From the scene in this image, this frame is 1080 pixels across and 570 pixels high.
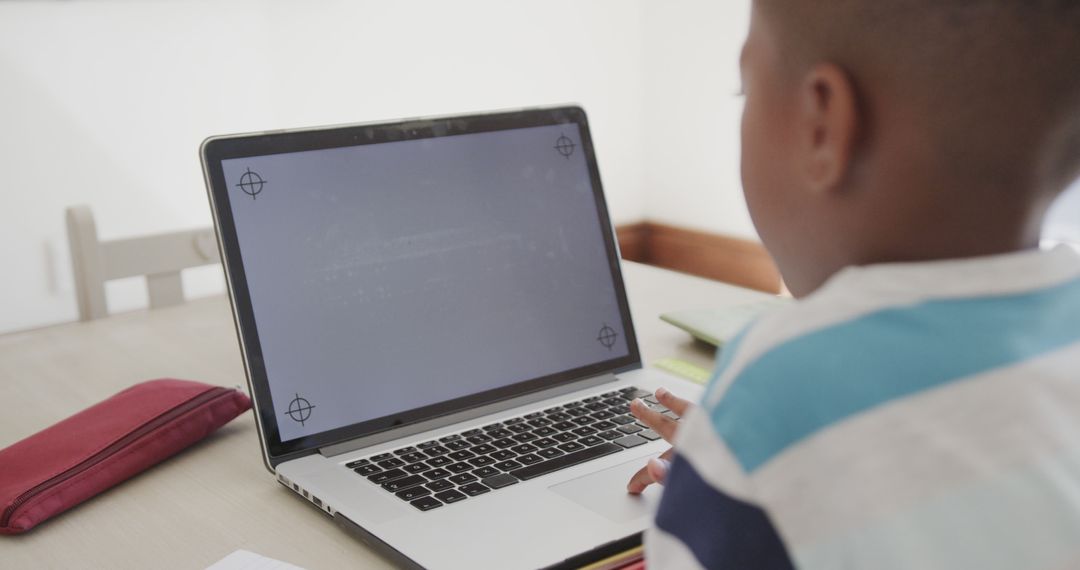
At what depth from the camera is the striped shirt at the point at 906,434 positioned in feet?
1.38

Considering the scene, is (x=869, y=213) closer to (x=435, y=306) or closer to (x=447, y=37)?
(x=435, y=306)

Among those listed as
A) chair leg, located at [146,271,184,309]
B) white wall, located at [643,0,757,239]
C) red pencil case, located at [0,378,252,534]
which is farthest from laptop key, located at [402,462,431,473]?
white wall, located at [643,0,757,239]

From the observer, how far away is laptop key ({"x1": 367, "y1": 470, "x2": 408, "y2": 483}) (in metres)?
0.79

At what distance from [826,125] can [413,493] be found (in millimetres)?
427

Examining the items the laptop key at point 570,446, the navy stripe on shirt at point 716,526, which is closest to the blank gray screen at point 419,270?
the laptop key at point 570,446

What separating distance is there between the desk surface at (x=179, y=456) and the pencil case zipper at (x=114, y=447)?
25 mm

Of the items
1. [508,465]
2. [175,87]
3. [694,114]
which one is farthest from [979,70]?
[694,114]

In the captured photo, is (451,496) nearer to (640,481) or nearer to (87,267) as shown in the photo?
(640,481)

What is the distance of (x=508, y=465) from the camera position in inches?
32.0

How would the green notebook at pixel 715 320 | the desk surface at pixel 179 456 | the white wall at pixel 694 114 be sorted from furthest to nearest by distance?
the white wall at pixel 694 114 → the green notebook at pixel 715 320 → the desk surface at pixel 179 456

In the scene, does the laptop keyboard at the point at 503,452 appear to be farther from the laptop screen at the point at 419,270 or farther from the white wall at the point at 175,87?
the white wall at the point at 175,87

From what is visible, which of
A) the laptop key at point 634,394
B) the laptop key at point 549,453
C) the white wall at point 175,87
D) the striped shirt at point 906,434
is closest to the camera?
the striped shirt at point 906,434

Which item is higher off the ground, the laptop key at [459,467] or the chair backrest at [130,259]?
the chair backrest at [130,259]

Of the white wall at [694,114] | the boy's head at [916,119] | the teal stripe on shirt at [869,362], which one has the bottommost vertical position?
the white wall at [694,114]
